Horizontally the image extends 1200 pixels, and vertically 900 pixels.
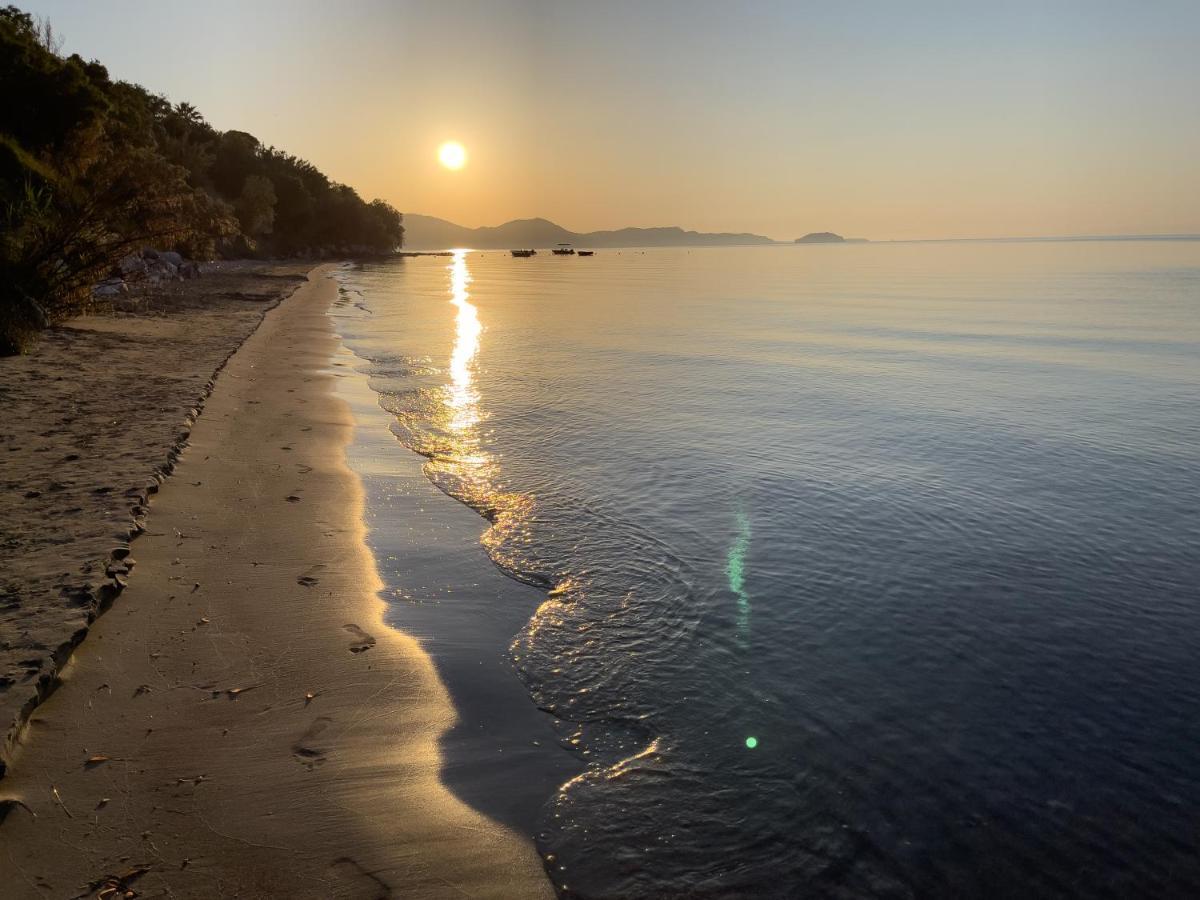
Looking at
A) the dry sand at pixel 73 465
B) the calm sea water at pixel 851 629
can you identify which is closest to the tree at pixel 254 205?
the dry sand at pixel 73 465

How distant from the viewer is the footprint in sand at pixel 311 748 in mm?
4652

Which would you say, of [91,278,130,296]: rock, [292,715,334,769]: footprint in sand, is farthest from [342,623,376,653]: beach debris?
[91,278,130,296]: rock

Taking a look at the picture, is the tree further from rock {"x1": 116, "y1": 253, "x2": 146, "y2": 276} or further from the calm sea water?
the calm sea water

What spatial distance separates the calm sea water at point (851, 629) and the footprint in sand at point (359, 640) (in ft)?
4.46

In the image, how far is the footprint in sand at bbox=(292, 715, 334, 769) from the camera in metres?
4.65

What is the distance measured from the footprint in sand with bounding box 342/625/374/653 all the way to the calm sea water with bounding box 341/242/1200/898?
4.46 ft

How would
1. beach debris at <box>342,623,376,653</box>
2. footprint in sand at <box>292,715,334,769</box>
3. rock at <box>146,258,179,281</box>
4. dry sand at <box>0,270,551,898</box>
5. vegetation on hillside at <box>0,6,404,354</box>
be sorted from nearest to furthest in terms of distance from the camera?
1. dry sand at <box>0,270,551,898</box>
2. footprint in sand at <box>292,715,334,769</box>
3. beach debris at <box>342,623,376,653</box>
4. vegetation on hillside at <box>0,6,404,354</box>
5. rock at <box>146,258,179,281</box>

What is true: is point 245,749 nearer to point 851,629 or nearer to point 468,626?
point 468,626

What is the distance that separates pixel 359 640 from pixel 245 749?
1.59 metres

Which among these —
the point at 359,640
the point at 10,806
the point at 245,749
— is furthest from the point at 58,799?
the point at 359,640

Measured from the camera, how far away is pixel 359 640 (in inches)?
245

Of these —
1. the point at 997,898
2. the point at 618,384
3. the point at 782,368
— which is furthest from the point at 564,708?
the point at 782,368

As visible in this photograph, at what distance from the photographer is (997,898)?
411cm

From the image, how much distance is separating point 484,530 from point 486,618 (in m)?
2.37
